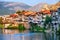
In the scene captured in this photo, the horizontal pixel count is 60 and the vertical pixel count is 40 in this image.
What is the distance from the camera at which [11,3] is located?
13.8 feet

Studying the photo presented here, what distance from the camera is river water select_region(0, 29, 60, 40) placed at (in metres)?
4.19

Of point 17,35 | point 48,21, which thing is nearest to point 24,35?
point 17,35

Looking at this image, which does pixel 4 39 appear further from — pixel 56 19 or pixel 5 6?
pixel 56 19

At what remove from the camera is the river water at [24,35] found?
13.7 feet

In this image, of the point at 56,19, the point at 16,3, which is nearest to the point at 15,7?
the point at 16,3

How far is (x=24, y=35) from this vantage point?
4219 millimetres

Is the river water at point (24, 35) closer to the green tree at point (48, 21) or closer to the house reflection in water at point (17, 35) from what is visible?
the house reflection in water at point (17, 35)

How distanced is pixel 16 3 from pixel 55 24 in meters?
0.64

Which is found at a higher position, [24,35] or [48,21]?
[48,21]

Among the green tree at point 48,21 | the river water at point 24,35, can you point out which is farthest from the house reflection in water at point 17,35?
the green tree at point 48,21

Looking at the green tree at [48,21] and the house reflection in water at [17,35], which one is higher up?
the green tree at [48,21]

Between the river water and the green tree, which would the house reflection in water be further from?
the green tree

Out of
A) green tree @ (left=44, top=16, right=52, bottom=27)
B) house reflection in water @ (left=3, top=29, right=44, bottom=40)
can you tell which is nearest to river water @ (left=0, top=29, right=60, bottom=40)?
house reflection in water @ (left=3, top=29, right=44, bottom=40)

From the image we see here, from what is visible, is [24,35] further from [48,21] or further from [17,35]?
[48,21]
